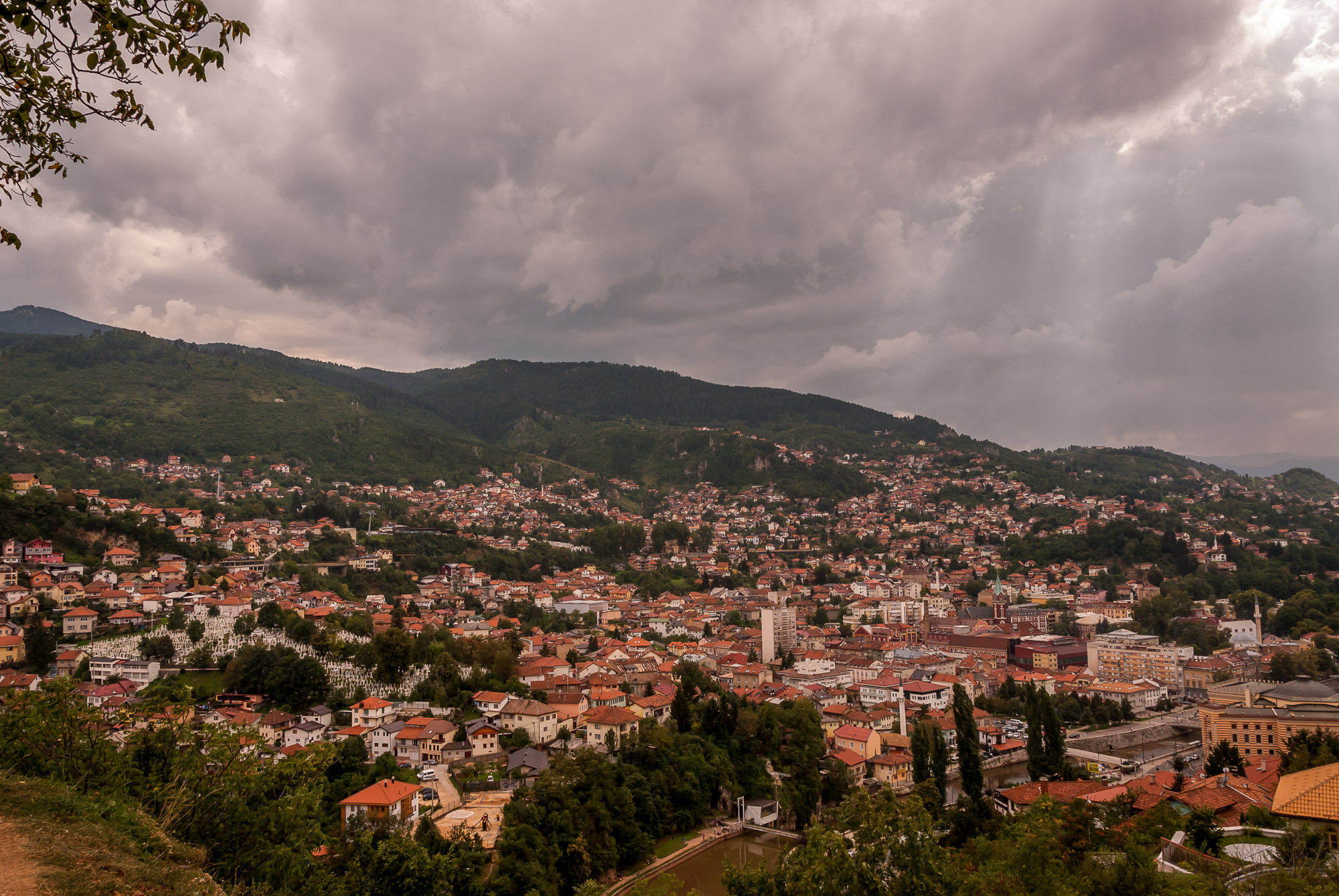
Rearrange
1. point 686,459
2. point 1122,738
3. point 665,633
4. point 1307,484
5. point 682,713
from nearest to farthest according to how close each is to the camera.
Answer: point 682,713, point 1122,738, point 665,633, point 1307,484, point 686,459

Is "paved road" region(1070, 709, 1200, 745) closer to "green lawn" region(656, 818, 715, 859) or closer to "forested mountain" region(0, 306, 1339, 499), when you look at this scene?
"green lawn" region(656, 818, 715, 859)

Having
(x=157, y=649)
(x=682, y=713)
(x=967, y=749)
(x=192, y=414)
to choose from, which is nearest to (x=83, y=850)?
(x=682, y=713)

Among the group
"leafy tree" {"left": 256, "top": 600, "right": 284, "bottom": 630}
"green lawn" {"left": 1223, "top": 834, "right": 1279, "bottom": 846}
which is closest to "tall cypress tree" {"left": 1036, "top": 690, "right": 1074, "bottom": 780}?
"green lawn" {"left": 1223, "top": 834, "right": 1279, "bottom": 846}

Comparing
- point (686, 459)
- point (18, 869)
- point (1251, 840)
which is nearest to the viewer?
point (18, 869)

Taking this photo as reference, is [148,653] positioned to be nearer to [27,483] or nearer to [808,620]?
[27,483]

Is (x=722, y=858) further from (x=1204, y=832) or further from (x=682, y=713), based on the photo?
(x=1204, y=832)

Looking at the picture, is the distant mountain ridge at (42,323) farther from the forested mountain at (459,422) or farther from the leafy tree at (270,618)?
the leafy tree at (270,618)
